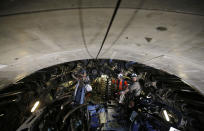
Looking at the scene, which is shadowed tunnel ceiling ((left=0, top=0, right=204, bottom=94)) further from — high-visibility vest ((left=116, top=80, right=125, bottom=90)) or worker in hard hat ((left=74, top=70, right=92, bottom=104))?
high-visibility vest ((left=116, top=80, right=125, bottom=90))

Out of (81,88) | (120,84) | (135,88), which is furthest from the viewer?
(120,84)

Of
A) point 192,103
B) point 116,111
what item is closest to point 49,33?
point 116,111

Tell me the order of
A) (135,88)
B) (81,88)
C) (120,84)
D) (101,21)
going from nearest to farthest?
(101,21), (81,88), (135,88), (120,84)

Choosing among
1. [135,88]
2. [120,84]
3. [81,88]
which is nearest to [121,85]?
[120,84]

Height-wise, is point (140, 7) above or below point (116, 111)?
above

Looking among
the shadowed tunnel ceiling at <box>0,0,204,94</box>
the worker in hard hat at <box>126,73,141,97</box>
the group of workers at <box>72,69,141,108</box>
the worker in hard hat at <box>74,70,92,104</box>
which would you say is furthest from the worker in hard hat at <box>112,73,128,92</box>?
the shadowed tunnel ceiling at <box>0,0,204,94</box>

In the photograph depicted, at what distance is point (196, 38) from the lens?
140 centimetres

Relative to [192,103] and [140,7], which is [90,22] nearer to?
[140,7]

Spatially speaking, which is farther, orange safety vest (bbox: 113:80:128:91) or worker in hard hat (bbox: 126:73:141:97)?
orange safety vest (bbox: 113:80:128:91)

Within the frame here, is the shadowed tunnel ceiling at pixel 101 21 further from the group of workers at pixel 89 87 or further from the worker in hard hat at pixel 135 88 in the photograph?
the worker in hard hat at pixel 135 88

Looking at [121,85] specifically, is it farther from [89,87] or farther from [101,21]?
[101,21]

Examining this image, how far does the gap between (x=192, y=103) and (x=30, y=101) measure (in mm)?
8802

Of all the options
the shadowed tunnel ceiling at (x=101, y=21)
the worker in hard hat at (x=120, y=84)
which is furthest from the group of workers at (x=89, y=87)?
the shadowed tunnel ceiling at (x=101, y=21)

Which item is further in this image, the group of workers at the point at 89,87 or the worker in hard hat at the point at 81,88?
the group of workers at the point at 89,87
